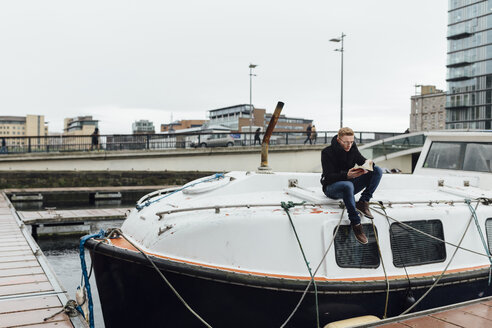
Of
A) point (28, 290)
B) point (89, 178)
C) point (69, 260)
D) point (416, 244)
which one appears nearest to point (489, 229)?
point (416, 244)

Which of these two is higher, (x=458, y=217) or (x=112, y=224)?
(x=458, y=217)

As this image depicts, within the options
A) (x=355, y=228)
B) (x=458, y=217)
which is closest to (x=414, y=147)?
(x=458, y=217)

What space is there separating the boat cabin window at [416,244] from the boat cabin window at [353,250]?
331mm

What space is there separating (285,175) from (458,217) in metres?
2.62

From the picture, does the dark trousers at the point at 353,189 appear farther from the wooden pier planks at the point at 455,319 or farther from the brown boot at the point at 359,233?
the wooden pier planks at the point at 455,319

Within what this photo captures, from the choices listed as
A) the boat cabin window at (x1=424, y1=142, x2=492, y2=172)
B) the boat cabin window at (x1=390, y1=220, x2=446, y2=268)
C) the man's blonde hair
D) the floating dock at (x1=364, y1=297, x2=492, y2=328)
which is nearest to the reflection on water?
the boat cabin window at (x1=390, y1=220, x2=446, y2=268)

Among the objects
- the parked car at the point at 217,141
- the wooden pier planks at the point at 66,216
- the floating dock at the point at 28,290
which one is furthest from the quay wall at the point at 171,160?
the floating dock at the point at 28,290

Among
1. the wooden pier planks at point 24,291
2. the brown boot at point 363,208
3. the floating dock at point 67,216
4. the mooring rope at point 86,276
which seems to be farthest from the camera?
the floating dock at point 67,216

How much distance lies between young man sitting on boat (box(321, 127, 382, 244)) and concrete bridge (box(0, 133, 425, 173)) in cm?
1541

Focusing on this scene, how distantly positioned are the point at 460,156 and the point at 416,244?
11.2 feet

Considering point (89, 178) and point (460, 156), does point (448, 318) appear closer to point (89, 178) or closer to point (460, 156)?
point (460, 156)

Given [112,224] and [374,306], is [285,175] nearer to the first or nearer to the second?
[374,306]

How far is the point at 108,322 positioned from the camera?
248 inches

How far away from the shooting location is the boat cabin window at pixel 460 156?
28.7ft
